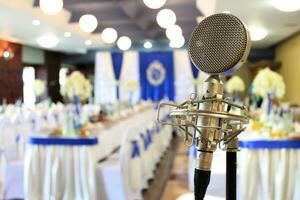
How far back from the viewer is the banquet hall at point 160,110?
689mm

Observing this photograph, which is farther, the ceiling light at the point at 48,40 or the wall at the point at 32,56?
the wall at the point at 32,56

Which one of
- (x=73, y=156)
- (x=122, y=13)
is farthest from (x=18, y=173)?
(x=122, y=13)

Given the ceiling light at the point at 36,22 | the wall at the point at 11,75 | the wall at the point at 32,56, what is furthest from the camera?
the wall at the point at 32,56

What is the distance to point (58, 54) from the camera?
13406 mm

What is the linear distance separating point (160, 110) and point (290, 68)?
345 inches

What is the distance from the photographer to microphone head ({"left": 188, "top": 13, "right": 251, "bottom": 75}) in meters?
0.66

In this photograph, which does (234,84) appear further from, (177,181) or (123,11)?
(177,181)

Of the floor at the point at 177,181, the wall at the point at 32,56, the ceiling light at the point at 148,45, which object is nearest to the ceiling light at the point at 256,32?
the floor at the point at 177,181

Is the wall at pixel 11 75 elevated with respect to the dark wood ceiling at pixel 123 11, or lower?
lower

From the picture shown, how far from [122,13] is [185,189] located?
4.39 m

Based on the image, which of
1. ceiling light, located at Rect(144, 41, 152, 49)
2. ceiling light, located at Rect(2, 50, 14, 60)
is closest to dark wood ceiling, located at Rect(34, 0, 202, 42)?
ceiling light, located at Rect(2, 50, 14, 60)

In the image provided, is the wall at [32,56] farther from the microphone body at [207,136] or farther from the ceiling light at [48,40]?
the microphone body at [207,136]

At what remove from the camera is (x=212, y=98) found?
647 mm

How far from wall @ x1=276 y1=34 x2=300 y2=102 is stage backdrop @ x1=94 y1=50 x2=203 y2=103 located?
133 inches
